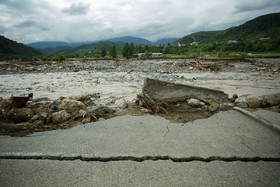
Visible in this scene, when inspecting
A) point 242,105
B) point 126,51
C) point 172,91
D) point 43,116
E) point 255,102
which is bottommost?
point 242,105

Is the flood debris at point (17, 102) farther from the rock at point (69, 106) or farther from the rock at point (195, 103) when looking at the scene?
the rock at point (195, 103)

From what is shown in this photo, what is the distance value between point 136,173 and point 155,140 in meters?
0.80

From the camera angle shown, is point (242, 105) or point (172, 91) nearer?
point (242, 105)

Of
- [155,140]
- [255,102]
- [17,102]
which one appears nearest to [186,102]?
[255,102]

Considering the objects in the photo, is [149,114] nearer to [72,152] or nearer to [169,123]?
[169,123]

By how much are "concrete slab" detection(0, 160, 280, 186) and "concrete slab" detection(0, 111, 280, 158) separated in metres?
0.18

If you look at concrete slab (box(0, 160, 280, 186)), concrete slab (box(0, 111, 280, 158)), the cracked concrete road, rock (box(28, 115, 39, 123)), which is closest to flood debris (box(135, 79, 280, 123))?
concrete slab (box(0, 111, 280, 158))

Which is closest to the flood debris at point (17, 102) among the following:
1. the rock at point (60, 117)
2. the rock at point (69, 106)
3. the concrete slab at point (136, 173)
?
the rock at point (69, 106)

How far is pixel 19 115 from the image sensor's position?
360 centimetres

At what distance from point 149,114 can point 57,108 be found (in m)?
2.76

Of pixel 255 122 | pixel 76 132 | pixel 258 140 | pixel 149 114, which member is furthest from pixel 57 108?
pixel 255 122

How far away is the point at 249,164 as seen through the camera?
190 cm

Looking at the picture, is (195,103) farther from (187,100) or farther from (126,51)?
(126,51)

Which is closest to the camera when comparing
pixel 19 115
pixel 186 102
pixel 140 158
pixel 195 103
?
pixel 140 158
